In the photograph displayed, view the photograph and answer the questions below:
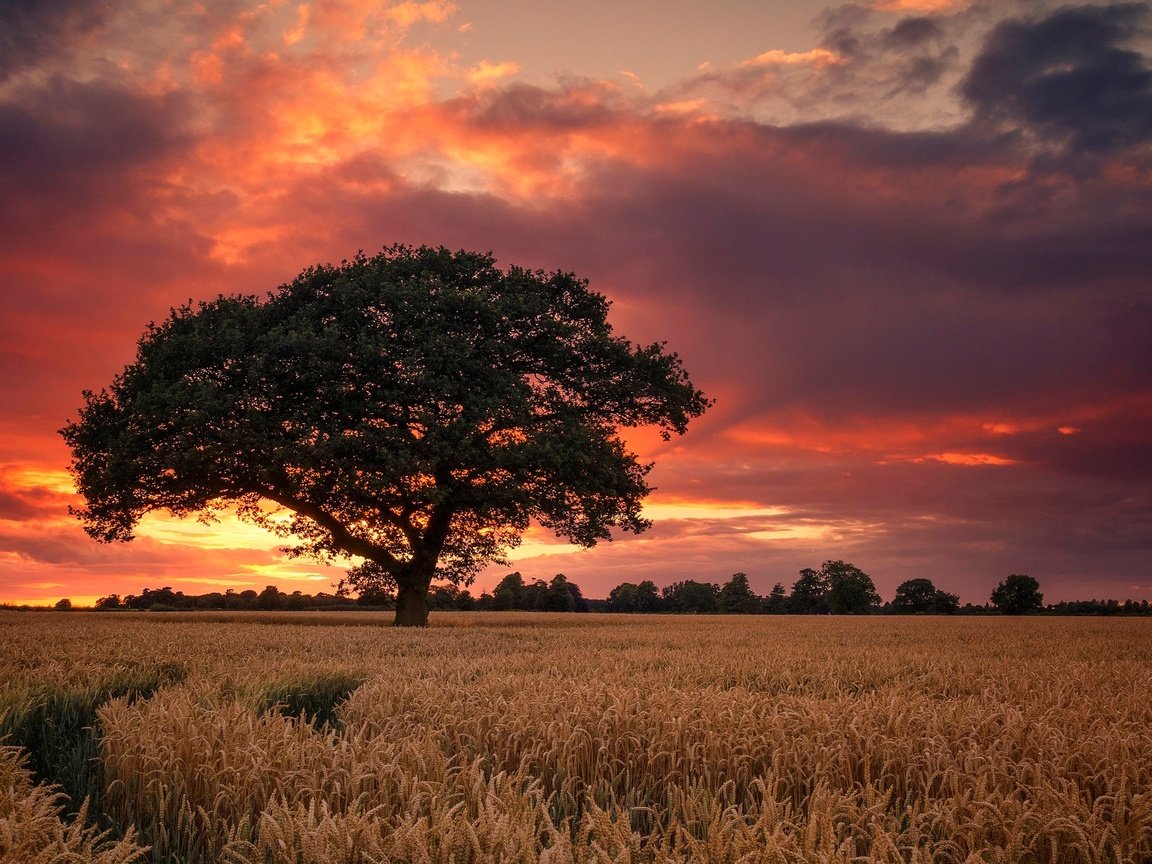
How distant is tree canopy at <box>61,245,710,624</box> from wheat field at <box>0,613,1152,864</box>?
17.2 meters

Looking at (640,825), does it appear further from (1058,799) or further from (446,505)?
(446,505)

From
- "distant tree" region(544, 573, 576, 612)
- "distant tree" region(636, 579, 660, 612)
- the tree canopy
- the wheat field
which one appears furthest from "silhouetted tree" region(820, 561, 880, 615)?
the wheat field

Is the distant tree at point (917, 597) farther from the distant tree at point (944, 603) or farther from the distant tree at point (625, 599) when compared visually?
the distant tree at point (625, 599)

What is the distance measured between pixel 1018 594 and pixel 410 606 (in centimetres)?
11469

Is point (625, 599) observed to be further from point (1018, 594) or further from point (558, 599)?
point (1018, 594)

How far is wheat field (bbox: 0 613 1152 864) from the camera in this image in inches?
119

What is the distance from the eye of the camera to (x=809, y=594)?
126 metres

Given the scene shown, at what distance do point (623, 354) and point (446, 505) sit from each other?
346 inches

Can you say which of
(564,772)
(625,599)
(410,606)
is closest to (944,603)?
(625,599)

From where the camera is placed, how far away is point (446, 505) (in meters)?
27.8

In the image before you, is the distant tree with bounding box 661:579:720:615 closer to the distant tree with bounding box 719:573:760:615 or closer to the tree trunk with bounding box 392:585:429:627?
the distant tree with bounding box 719:573:760:615

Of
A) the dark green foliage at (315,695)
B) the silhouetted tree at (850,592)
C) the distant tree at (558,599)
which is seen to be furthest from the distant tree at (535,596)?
the dark green foliage at (315,695)

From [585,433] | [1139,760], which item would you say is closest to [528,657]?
[1139,760]

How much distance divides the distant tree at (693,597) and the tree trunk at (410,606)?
97.2 m
